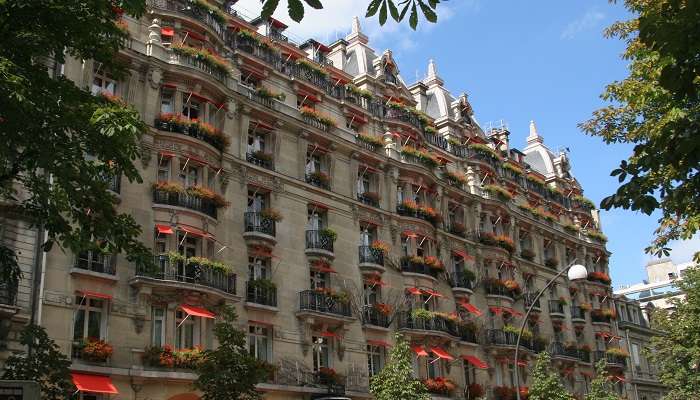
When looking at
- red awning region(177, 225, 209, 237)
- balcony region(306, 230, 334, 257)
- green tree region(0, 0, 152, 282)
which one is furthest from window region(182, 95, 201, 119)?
green tree region(0, 0, 152, 282)

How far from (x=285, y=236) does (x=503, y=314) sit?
17.1 m

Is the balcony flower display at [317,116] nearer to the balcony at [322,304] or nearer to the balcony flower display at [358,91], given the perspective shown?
the balcony flower display at [358,91]

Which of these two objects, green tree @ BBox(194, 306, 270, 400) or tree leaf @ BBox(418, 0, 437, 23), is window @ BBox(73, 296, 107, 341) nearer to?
green tree @ BBox(194, 306, 270, 400)

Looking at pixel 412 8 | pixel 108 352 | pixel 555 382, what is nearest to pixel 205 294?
pixel 108 352

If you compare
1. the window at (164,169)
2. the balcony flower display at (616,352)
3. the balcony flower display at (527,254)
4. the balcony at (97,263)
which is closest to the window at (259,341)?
the balcony at (97,263)

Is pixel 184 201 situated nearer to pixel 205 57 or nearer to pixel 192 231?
pixel 192 231

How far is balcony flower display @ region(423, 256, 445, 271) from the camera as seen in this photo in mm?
38994

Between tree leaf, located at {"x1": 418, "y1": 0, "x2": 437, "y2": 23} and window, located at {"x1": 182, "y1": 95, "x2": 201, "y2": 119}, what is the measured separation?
23987 millimetres

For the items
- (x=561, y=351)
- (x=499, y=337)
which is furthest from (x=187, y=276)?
(x=561, y=351)

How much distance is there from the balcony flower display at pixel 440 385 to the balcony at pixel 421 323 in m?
2.33

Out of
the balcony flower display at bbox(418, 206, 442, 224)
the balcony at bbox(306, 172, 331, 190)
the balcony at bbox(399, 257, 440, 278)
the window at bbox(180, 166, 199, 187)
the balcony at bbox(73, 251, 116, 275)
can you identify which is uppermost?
the balcony at bbox(306, 172, 331, 190)

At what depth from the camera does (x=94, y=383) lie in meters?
24.1

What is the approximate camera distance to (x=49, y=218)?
49.4ft

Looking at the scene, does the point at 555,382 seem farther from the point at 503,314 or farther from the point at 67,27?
the point at 67,27
